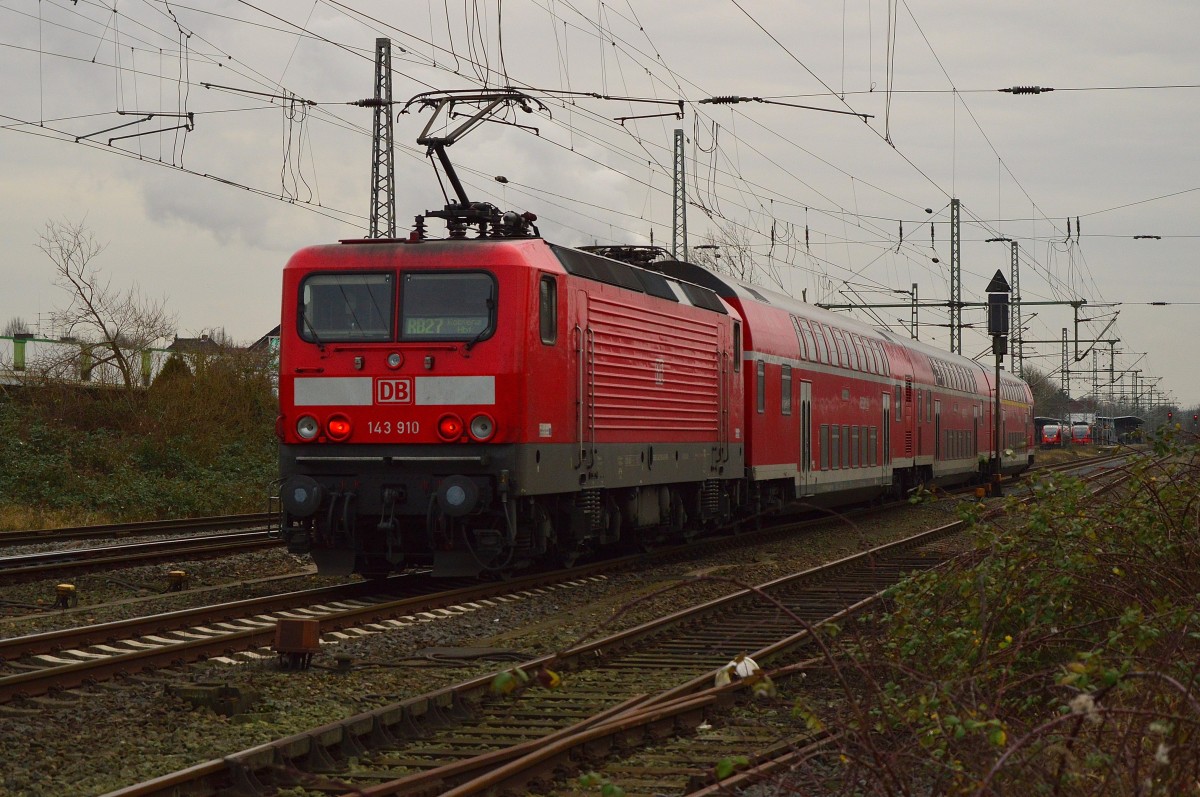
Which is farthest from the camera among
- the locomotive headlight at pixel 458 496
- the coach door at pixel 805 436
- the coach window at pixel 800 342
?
the coach window at pixel 800 342

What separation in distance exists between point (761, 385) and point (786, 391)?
4.20 feet

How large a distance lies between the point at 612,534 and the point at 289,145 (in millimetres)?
9778

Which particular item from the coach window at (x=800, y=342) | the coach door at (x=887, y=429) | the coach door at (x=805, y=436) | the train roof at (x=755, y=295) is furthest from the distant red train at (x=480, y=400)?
the coach door at (x=887, y=429)

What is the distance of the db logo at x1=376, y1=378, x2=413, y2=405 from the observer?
12.6 meters

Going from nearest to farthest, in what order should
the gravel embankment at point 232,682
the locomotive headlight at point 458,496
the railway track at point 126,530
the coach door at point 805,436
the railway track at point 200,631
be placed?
1. the gravel embankment at point 232,682
2. the railway track at point 200,631
3. the locomotive headlight at point 458,496
4. the railway track at point 126,530
5. the coach door at point 805,436

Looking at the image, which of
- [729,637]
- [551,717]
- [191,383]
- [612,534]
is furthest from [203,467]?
[551,717]

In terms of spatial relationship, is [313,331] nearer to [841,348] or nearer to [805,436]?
[805,436]

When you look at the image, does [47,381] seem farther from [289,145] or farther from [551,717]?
[551,717]

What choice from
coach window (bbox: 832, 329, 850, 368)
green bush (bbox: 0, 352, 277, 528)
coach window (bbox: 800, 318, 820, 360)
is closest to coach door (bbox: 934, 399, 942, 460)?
coach window (bbox: 832, 329, 850, 368)

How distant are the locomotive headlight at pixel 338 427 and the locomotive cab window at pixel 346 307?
2.44 feet

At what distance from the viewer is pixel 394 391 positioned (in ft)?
41.5

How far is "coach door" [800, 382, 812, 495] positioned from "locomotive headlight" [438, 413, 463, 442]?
10.1 meters

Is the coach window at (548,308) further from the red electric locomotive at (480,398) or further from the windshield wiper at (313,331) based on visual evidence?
the windshield wiper at (313,331)

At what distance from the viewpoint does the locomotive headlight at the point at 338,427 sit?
1277cm
